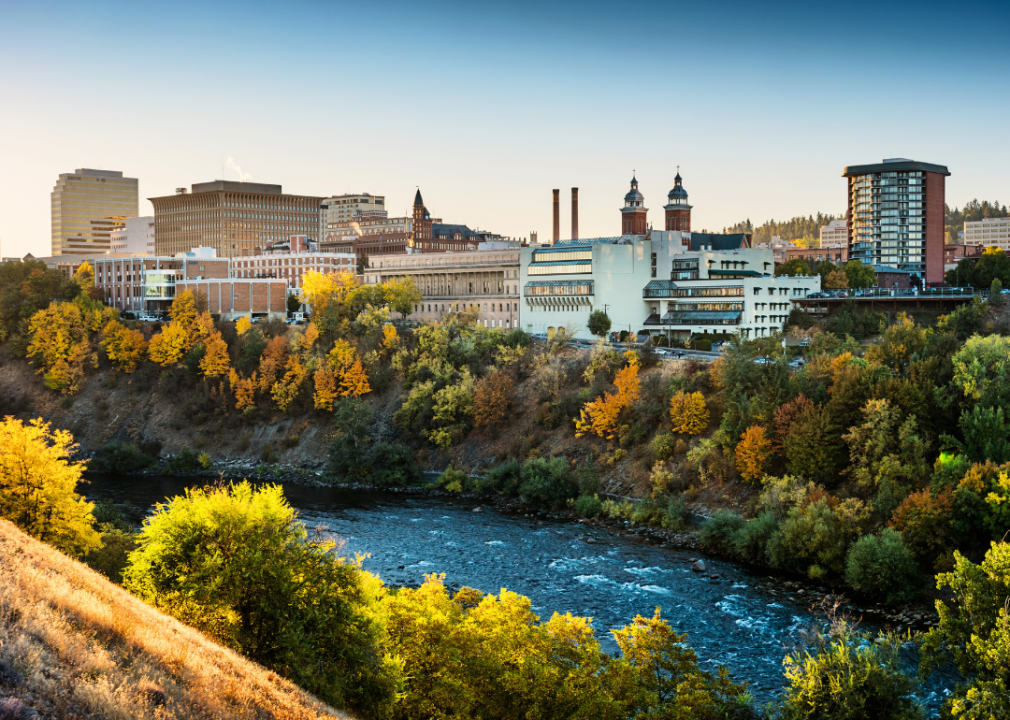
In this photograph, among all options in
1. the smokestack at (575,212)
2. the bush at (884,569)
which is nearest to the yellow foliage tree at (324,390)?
the smokestack at (575,212)

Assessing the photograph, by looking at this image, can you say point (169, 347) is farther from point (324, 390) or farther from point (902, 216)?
point (902, 216)

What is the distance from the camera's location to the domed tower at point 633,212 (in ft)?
498

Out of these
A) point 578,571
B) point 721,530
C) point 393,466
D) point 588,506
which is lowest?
point 578,571

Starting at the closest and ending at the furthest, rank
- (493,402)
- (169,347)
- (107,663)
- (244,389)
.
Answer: (107,663), (493,402), (244,389), (169,347)

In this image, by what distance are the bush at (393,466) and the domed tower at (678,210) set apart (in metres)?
82.1

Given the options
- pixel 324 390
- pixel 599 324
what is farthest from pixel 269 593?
pixel 599 324

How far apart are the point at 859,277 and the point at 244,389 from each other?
90.7 m

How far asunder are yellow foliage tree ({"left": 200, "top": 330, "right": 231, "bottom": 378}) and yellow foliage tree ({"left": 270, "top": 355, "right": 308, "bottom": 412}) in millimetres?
9667

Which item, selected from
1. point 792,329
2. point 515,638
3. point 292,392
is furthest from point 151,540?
point 792,329

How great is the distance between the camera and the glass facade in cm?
16350

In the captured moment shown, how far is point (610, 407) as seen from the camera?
80688 mm

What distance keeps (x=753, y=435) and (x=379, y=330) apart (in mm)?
57253

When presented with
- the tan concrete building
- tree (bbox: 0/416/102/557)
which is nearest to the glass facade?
the tan concrete building

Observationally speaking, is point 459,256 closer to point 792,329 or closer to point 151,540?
point 792,329
